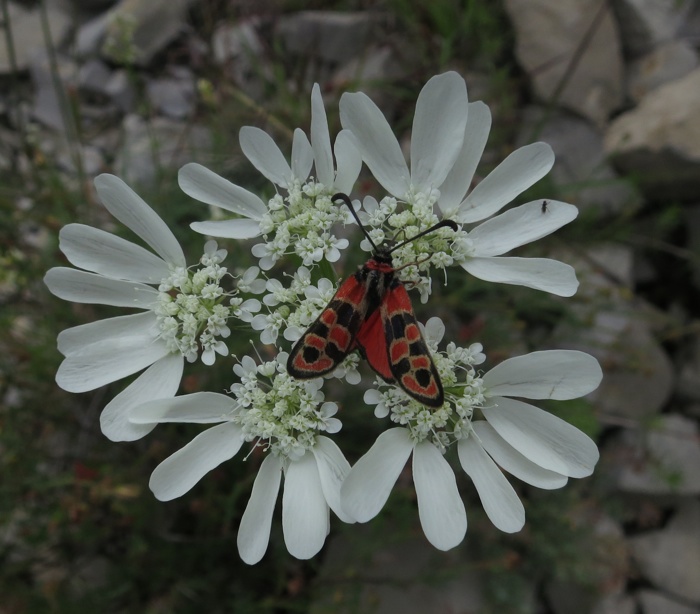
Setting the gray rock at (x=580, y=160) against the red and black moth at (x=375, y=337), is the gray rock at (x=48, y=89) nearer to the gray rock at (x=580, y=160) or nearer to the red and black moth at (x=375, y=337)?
the gray rock at (x=580, y=160)

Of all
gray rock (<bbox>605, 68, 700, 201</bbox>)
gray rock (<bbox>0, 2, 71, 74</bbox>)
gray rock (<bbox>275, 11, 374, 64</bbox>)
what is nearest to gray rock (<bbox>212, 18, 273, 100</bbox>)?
gray rock (<bbox>275, 11, 374, 64</bbox>)

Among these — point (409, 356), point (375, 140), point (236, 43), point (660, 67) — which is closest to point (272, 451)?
point (409, 356)

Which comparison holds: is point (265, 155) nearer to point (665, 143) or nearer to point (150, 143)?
point (150, 143)

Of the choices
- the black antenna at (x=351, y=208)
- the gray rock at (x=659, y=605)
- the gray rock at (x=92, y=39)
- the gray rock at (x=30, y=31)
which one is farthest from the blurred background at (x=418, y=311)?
the black antenna at (x=351, y=208)

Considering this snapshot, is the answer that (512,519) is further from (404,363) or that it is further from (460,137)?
(460,137)

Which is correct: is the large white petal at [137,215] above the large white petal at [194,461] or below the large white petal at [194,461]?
above

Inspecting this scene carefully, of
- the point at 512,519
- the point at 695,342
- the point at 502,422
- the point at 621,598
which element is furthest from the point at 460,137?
the point at 621,598

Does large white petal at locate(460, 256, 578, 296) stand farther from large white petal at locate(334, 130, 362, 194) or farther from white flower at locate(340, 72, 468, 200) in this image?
large white petal at locate(334, 130, 362, 194)
